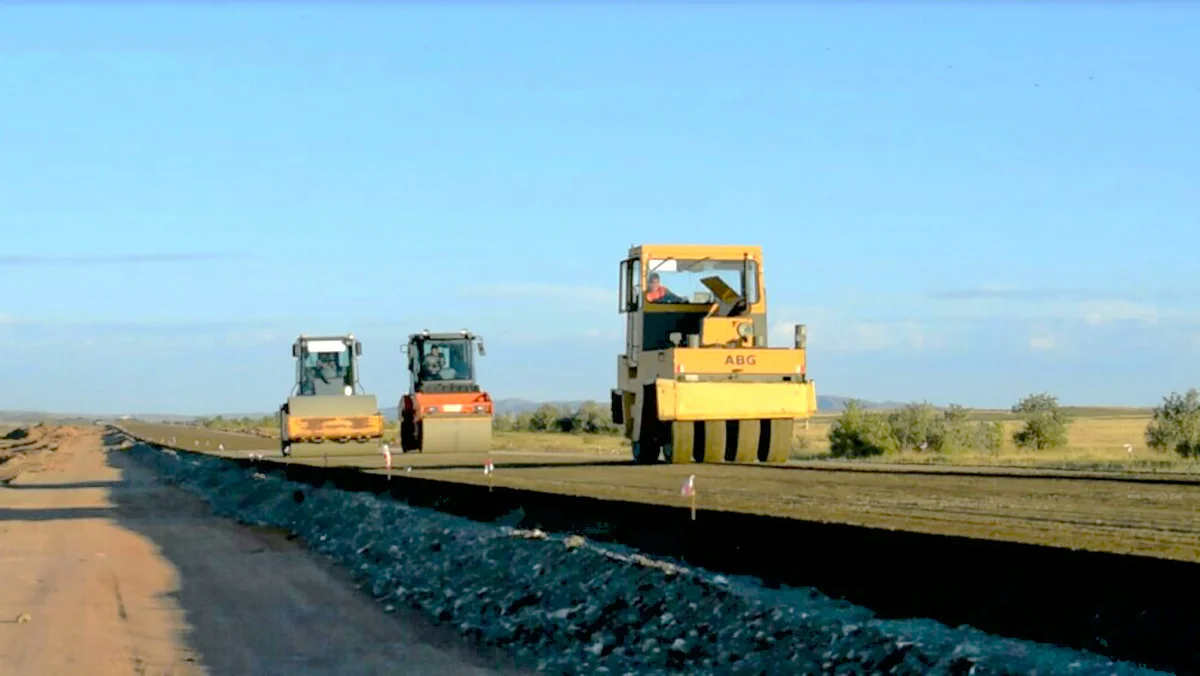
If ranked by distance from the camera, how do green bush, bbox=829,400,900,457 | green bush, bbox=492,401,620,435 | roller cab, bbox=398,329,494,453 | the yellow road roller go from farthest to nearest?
1. green bush, bbox=492,401,620,435
2. green bush, bbox=829,400,900,457
3. roller cab, bbox=398,329,494,453
4. the yellow road roller

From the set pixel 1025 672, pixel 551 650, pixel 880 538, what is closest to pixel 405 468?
pixel 551 650

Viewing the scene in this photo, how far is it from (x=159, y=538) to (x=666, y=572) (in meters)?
13.3

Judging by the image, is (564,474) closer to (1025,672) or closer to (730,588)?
(730,588)

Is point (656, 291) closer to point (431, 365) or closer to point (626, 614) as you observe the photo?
point (431, 365)

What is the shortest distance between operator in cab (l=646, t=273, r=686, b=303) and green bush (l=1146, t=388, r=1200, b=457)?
833 inches

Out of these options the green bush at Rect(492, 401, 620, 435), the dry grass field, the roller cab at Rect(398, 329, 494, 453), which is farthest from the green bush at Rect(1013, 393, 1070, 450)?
the green bush at Rect(492, 401, 620, 435)

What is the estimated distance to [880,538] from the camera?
970 centimetres

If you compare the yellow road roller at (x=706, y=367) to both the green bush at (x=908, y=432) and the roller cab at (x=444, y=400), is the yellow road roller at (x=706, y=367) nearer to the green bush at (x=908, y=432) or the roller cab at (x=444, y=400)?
the roller cab at (x=444, y=400)

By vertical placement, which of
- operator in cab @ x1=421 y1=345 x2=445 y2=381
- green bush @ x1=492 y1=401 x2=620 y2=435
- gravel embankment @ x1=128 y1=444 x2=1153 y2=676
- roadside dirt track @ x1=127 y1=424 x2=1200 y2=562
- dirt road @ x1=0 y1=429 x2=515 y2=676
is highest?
operator in cab @ x1=421 y1=345 x2=445 y2=381

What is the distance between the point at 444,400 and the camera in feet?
135

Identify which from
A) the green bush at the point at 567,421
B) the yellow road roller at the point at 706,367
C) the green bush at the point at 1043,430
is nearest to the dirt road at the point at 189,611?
the yellow road roller at the point at 706,367

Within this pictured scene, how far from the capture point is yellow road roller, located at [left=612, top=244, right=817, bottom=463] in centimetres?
Answer: 2575

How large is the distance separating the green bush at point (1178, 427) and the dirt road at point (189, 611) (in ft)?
93.1

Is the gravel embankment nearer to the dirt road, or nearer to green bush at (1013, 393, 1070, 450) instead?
the dirt road
